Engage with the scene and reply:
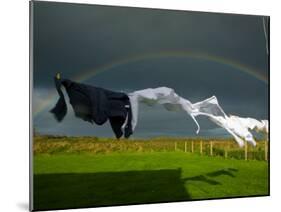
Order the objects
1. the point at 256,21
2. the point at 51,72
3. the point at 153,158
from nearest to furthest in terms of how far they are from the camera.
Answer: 1. the point at 51,72
2. the point at 153,158
3. the point at 256,21

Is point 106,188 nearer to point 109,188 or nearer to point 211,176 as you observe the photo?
point 109,188

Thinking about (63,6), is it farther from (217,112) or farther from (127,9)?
(217,112)

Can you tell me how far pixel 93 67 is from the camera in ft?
22.7

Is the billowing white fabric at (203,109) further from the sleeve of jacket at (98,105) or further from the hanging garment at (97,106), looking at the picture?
the sleeve of jacket at (98,105)

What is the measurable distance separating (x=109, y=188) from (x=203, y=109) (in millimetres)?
1609

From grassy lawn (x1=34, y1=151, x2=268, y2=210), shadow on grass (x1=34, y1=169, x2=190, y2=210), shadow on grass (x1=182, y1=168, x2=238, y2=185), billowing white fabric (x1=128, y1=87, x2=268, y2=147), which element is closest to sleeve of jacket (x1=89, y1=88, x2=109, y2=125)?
billowing white fabric (x1=128, y1=87, x2=268, y2=147)

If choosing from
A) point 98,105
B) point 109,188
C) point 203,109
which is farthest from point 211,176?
point 98,105

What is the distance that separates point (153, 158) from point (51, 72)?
169 cm

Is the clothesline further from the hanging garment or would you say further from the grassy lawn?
the grassy lawn

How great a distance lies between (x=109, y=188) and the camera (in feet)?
22.7

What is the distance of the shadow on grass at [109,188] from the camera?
6703 millimetres

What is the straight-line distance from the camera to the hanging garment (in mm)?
6793

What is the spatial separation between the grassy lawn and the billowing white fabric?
402 millimetres

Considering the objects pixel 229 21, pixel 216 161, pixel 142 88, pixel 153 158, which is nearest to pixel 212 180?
pixel 216 161
